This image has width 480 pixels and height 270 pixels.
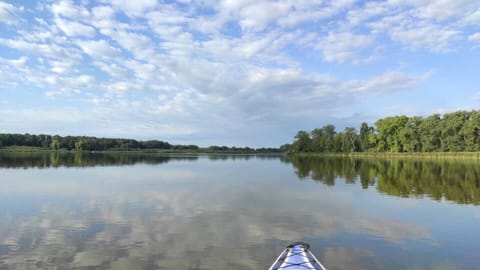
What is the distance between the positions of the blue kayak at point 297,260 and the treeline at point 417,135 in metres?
88.7

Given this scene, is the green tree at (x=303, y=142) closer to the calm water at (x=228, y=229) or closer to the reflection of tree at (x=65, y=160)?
the reflection of tree at (x=65, y=160)

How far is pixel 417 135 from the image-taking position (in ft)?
324

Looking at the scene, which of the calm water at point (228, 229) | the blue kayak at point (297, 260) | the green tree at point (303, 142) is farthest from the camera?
the green tree at point (303, 142)

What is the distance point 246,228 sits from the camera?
549 inches

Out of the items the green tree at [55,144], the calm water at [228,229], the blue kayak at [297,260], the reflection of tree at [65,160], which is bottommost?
the calm water at [228,229]

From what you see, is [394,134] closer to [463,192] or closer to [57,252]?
[463,192]

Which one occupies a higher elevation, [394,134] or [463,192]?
[394,134]

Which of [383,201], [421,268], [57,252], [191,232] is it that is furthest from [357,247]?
[383,201]

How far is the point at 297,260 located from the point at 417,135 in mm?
103053

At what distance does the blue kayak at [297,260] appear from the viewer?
7512 millimetres

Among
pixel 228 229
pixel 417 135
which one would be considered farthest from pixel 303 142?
pixel 228 229

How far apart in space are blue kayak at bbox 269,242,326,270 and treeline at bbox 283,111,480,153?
88.7 metres

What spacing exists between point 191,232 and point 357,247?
590 centimetres

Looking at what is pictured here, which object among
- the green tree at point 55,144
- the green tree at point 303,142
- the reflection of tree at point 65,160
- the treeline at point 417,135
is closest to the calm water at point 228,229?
the reflection of tree at point 65,160
